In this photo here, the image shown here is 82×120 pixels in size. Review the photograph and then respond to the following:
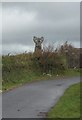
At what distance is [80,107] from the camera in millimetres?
13164

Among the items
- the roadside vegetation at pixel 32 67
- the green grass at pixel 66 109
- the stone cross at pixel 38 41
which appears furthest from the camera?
the stone cross at pixel 38 41

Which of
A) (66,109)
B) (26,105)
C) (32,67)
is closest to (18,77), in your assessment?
(32,67)

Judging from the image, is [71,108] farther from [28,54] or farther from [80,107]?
[28,54]

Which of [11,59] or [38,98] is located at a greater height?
[11,59]

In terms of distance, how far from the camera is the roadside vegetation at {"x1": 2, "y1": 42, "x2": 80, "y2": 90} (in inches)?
998

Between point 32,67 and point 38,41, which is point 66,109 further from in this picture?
point 38,41

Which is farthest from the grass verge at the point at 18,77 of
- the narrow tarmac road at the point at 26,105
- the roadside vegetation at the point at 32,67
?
the narrow tarmac road at the point at 26,105

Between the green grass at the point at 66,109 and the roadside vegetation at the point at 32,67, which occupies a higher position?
the roadside vegetation at the point at 32,67

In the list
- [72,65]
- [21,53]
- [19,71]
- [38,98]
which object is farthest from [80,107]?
[72,65]

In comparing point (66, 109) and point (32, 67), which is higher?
point (32, 67)

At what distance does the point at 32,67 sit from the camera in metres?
32.6

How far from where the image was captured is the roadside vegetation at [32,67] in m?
25.4

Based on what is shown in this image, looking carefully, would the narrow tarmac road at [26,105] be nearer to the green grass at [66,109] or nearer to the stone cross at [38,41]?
the green grass at [66,109]

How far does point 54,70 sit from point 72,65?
438 inches
